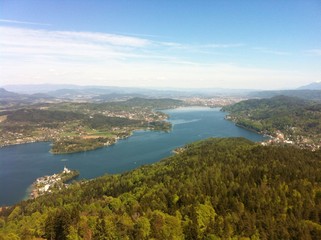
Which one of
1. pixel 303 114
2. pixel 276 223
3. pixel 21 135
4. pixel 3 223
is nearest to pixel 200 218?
pixel 276 223

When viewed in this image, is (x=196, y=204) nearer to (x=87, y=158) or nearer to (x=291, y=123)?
(x=87, y=158)

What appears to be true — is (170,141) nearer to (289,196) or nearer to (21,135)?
(21,135)

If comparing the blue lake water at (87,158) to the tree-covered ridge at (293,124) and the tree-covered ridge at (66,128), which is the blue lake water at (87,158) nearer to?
the tree-covered ridge at (66,128)

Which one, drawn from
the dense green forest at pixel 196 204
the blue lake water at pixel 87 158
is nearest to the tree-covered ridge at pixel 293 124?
the blue lake water at pixel 87 158

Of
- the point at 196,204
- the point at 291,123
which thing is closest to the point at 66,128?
the point at 291,123

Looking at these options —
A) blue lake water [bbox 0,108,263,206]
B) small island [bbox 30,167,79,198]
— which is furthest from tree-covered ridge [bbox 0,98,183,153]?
small island [bbox 30,167,79,198]

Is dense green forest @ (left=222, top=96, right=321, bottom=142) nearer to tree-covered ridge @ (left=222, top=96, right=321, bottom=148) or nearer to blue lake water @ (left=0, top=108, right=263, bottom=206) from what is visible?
tree-covered ridge @ (left=222, top=96, right=321, bottom=148)
